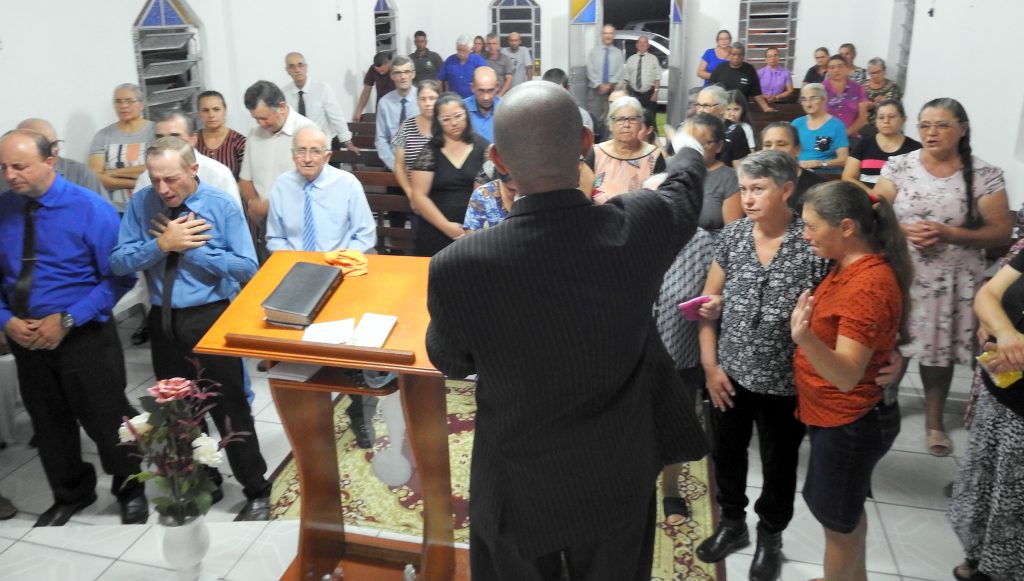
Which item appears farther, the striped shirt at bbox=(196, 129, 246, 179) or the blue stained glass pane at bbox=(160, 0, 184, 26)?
the blue stained glass pane at bbox=(160, 0, 184, 26)

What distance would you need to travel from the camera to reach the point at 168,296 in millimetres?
3156

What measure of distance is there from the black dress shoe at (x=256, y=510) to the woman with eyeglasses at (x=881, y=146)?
10.7 feet

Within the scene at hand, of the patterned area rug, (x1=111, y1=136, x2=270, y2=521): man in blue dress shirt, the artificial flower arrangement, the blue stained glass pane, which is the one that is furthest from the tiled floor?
the blue stained glass pane

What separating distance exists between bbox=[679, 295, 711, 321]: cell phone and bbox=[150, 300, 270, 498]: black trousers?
5.91ft

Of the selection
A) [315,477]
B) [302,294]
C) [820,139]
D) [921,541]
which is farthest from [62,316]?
[820,139]

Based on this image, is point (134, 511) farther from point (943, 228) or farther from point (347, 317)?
point (943, 228)

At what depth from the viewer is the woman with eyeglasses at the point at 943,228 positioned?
3.33 metres

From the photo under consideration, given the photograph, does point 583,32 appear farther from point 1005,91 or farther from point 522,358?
point 522,358

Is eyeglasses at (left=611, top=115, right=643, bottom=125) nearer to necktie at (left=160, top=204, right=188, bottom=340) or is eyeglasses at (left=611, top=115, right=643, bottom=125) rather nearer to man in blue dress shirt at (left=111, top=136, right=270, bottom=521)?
man in blue dress shirt at (left=111, top=136, right=270, bottom=521)

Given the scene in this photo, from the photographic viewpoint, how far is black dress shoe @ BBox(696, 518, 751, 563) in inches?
117

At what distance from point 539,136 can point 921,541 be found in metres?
2.56

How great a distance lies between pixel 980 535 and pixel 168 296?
3102 mm

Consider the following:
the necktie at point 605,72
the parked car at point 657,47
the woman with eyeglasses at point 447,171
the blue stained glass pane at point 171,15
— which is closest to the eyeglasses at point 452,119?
the woman with eyeglasses at point 447,171

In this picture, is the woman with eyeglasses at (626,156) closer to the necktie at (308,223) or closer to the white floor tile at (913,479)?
the necktie at (308,223)
